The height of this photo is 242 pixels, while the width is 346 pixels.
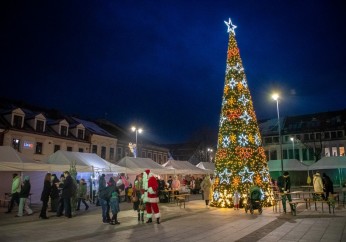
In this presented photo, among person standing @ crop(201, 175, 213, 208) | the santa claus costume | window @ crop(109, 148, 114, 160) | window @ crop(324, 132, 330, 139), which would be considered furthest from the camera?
window @ crop(324, 132, 330, 139)

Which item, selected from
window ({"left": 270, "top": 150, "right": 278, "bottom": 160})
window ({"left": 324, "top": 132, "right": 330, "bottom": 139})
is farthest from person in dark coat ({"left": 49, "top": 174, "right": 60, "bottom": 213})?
window ({"left": 270, "top": 150, "right": 278, "bottom": 160})

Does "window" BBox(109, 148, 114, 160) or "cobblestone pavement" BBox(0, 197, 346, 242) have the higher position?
"window" BBox(109, 148, 114, 160)

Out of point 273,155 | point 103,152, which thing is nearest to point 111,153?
point 103,152

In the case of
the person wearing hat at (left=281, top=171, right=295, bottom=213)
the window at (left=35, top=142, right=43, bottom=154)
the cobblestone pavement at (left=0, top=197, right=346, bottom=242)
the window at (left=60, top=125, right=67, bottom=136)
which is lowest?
the cobblestone pavement at (left=0, top=197, right=346, bottom=242)

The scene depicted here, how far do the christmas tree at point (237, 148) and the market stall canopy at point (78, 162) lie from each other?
338 inches

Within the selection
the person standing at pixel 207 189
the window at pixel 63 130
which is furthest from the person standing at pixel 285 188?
the window at pixel 63 130

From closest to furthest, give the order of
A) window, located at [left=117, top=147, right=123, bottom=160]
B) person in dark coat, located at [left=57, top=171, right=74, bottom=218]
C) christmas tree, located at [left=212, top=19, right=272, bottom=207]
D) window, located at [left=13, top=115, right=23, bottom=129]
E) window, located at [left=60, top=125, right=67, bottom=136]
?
1. person in dark coat, located at [left=57, top=171, right=74, bottom=218]
2. christmas tree, located at [left=212, top=19, right=272, bottom=207]
3. window, located at [left=13, top=115, right=23, bottom=129]
4. window, located at [left=60, top=125, right=67, bottom=136]
5. window, located at [left=117, top=147, right=123, bottom=160]

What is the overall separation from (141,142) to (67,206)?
118ft

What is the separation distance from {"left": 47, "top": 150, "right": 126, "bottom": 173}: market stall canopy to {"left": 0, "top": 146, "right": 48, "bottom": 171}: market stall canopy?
129 cm

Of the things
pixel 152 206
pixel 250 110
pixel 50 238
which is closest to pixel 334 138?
pixel 250 110

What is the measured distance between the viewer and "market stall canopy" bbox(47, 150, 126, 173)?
20531 millimetres

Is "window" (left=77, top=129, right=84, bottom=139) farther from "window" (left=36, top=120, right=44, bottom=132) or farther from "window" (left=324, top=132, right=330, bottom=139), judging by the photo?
"window" (left=324, top=132, right=330, bottom=139)

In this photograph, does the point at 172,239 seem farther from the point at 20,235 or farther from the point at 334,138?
the point at 334,138

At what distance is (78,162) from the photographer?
70.7 feet
